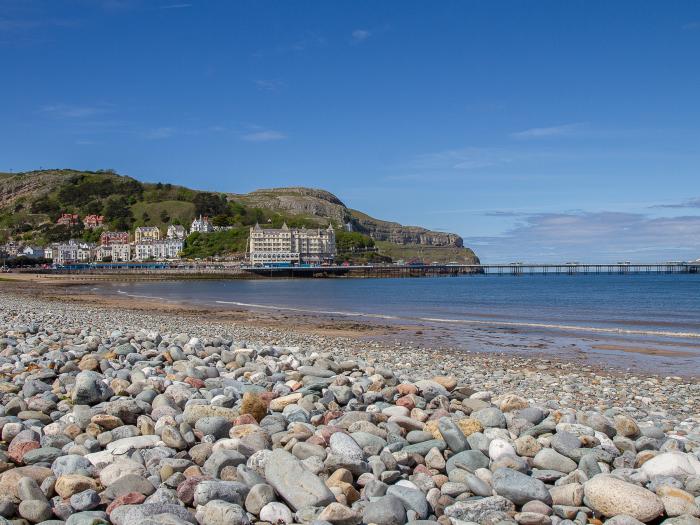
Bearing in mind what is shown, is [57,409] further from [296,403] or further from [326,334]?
[326,334]

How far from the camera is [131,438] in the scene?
5473 millimetres

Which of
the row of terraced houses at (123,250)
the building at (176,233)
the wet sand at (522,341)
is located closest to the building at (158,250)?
the row of terraced houses at (123,250)

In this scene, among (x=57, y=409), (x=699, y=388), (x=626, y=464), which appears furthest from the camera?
(x=699, y=388)

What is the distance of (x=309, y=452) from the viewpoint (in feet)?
17.1

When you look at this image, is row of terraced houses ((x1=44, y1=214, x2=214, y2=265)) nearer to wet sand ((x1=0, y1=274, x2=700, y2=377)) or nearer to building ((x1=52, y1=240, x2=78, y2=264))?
building ((x1=52, y1=240, x2=78, y2=264))

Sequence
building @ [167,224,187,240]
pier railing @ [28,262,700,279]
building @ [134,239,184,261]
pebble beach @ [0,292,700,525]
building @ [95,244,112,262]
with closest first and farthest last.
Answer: pebble beach @ [0,292,700,525], pier railing @ [28,262,700,279], building @ [134,239,184,261], building @ [95,244,112,262], building @ [167,224,187,240]

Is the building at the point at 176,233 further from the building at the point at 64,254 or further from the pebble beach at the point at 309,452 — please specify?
the pebble beach at the point at 309,452

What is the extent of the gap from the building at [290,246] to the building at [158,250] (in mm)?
26119

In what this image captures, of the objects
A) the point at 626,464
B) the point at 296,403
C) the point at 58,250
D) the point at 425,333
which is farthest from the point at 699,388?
the point at 58,250

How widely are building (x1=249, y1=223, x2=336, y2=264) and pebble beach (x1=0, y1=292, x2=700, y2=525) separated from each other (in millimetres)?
156559

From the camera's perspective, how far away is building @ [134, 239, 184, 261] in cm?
18502

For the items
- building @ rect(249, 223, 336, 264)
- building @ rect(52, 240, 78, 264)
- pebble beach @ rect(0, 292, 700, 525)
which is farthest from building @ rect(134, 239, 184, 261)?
pebble beach @ rect(0, 292, 700, 525)

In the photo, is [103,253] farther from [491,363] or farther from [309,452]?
[309,452]

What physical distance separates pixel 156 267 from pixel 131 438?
152 metres
